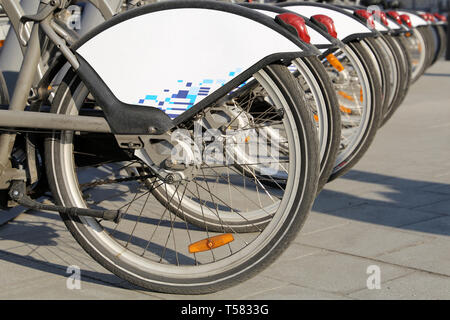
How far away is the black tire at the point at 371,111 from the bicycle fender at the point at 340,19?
14 cm

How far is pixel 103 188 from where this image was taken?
224 inches

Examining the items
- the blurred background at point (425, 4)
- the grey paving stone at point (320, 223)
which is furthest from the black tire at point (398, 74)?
the blurred background at point (425, 4)

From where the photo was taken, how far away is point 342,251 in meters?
4.26

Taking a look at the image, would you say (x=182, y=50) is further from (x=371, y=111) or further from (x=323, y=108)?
(x=371, y=111)

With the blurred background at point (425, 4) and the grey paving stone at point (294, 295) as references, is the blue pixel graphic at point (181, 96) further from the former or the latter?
the blurred background at point (425, 4)

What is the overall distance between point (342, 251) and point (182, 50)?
1417 millimetres

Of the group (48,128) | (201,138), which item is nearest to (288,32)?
(201,138)

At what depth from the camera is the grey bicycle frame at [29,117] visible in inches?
140

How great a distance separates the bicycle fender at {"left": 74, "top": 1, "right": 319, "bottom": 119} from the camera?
133 inches

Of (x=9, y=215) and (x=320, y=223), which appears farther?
(x=9, y=215)

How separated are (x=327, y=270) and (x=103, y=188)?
2197 mm

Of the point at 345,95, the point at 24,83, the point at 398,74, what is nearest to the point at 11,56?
the point at 24,83

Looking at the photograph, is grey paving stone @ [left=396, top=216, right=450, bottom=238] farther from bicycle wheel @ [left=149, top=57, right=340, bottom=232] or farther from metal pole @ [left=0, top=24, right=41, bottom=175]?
metal pole @ [left=0, top=24, right=41, bottom=175]
